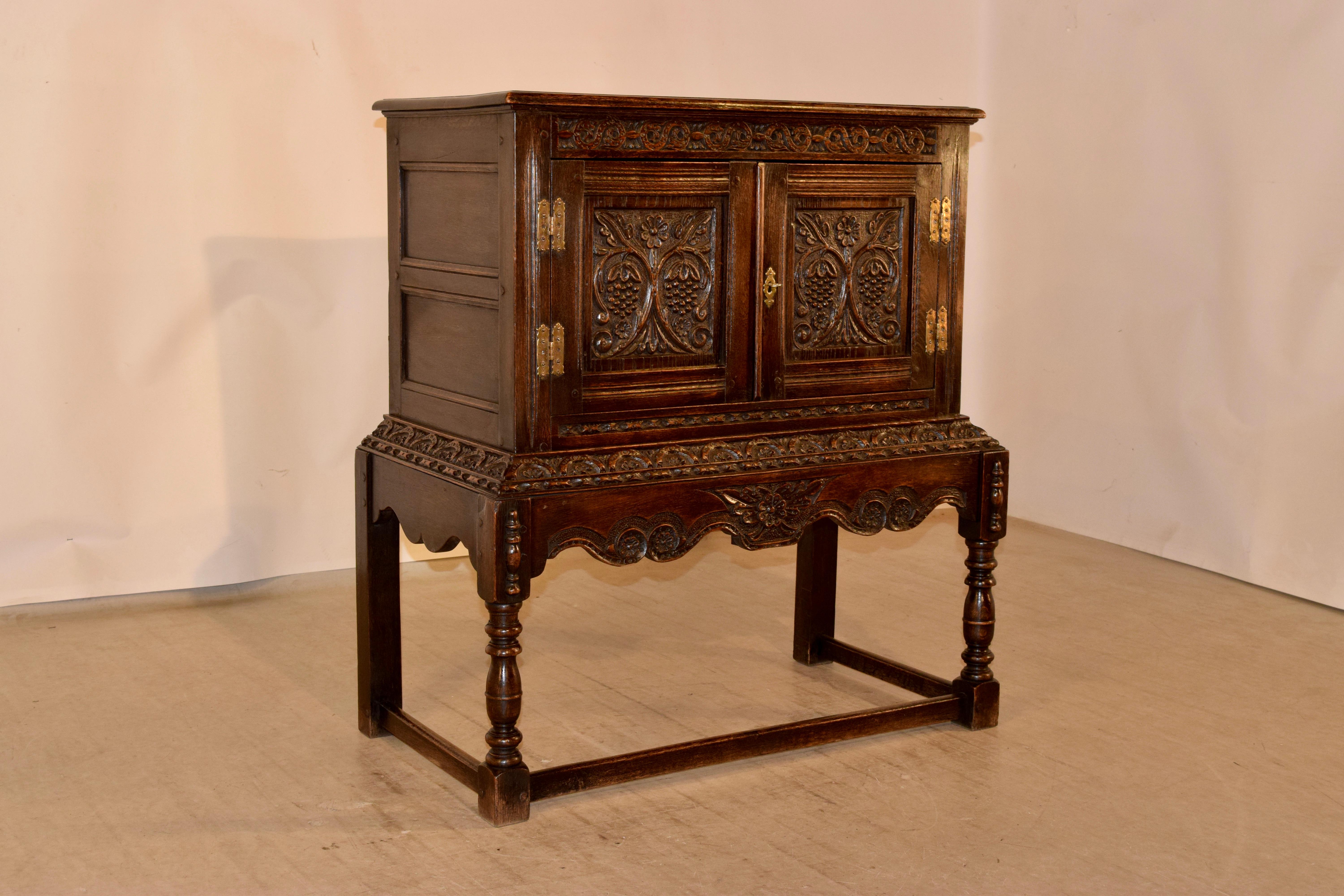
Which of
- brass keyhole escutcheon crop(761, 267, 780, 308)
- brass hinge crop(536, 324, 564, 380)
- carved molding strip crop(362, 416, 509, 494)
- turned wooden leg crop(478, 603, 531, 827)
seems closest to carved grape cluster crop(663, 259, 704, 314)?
brass keyhole escutcheon crop(761, 267, 780, 308)

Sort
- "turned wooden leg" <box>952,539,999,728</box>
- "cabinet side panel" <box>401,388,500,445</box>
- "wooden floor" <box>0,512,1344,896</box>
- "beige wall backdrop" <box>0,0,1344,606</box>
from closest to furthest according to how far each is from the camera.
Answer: "wooden floor" <box>0,512,1344,896</box>
"cabinet side panel" <box>401,388,500,445</box>
"turned wooden leg" <box>952,539,999,728</box>
"beige wall backdrop" <box>0,0,1344,606</box>

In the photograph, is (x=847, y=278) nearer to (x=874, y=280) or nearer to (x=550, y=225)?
(x=874, y=280)

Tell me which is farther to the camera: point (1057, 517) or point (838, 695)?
point (1057, 517)

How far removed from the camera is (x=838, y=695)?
368 cm

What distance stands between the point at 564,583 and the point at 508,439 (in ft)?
6.06

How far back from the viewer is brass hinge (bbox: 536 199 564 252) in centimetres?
281

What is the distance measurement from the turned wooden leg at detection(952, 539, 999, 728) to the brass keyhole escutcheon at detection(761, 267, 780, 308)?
795mm

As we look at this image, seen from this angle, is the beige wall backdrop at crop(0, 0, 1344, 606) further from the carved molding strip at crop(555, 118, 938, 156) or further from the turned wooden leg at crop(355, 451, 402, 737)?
the carved molding strip at crop(555, 118, 938, 156)

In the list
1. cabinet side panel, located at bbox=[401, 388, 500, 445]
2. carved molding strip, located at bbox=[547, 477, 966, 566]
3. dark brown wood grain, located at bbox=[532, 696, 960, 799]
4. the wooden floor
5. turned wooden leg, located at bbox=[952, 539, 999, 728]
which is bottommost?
the wooden floor

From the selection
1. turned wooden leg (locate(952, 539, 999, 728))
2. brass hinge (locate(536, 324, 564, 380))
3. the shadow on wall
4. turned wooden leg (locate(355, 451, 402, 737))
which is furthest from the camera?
the shadow on wall

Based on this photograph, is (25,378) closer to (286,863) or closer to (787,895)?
(286,863)

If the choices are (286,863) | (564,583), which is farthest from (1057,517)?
(286,863)

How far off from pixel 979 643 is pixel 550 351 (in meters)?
1.29

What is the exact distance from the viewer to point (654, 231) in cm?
297
